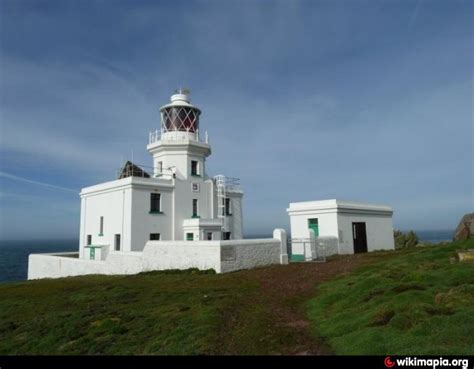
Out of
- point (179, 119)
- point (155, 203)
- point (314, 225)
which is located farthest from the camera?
point (179, 119)

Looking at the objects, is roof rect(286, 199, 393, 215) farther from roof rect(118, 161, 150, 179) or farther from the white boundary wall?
roof rect(118, 161, 150, 179)

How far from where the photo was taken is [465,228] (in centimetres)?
2828

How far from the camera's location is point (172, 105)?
28.1 m

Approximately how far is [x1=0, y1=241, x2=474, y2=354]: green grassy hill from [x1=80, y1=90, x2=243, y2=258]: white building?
9919 mm

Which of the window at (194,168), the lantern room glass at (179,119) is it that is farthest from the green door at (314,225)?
the lantern room glass at (179,119)

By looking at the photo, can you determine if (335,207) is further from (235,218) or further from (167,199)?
(167,199)

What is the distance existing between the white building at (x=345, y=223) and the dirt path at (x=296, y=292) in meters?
5.27

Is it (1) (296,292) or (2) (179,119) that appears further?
(2) (179,119)

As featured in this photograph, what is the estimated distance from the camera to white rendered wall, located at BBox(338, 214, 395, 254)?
24266 mm

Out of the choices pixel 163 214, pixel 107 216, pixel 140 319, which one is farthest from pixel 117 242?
pixel 140 319

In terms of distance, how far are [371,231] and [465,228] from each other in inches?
329

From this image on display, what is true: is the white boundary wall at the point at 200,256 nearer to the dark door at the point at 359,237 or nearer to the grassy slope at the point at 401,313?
the grassy slope at the point at 401,313

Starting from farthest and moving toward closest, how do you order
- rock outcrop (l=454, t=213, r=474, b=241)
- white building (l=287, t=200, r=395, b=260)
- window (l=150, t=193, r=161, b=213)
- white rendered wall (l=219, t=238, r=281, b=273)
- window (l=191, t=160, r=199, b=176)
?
window (l=191, t=160, r=199, b=176), rock outcrop (l=454, t=213, r=474, b=241), window (l=150, t=193, r=161, b=213), white building (l=287, t=200, r=395, b=260), white rendered wall (l=219, t=238, r=281, b=273)
